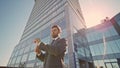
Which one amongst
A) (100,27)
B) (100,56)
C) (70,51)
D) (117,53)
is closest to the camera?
(70,51)

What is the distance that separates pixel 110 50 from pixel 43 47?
18303mm

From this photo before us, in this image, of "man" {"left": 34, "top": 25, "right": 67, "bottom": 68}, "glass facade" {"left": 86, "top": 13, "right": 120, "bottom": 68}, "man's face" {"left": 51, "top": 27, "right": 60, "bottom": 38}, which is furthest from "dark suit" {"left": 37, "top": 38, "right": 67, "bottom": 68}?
"glass facade" {"left": 86, "top": 13, "right": 120, "bottom": 68}

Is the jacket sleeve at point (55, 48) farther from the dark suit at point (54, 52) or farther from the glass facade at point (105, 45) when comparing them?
the glass facade at point (105, 45)

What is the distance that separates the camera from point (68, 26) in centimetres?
1828

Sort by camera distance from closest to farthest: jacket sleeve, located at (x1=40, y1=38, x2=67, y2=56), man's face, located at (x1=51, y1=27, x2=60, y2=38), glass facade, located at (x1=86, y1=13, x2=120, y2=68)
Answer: jacket sleeve, located at (x1=40, y1=38, x2=67, y2=56) → man's face, located at (x1=51, y1=27, x2=60, y2=38) → glass facade, located at (x1=86, y1=13, x2=120, y2=68)

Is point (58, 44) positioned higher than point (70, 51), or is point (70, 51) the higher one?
point (70, 51)

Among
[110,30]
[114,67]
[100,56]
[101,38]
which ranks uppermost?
[110,30]

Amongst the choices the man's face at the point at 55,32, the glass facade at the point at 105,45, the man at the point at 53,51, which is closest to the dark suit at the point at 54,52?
the man at the point at 53,51

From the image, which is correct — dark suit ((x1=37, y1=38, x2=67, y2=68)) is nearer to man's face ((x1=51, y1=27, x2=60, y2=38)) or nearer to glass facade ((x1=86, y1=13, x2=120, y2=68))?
man's face ((x1=51, y1=27, x2=60, y2=38))

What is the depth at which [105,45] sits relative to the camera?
18469 millimetres

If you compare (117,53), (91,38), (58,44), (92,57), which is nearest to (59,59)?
(58,44)

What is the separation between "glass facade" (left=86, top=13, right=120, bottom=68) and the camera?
16472 millimetres

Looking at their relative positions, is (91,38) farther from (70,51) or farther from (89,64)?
(70,51)

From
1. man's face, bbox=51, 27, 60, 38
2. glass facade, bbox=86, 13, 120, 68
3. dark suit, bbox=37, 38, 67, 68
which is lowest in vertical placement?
dark suit, bbox=37, 38, 67, 68
